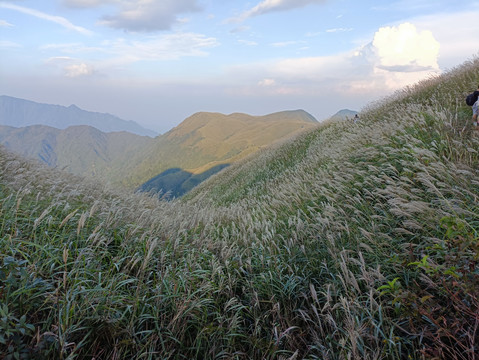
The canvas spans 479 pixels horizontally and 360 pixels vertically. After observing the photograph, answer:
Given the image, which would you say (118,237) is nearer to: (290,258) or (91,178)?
(290,258)

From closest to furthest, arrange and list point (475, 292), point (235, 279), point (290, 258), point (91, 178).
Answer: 1. point (475, 292)
2. point (235, 279)
3. point (290, 258)
4. point (91, 178)

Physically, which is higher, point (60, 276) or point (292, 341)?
point (60, 276)

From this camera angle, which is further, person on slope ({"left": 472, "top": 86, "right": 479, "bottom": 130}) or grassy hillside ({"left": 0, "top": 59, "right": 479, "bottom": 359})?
person on slope ({"left": 472, "top": 86, "right": 479, "bottom": 130})

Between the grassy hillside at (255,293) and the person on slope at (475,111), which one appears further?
the person on slope at (475,111)

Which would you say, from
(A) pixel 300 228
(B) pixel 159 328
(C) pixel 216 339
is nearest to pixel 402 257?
(A) pixel 300 228

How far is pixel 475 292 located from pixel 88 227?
4635 mm

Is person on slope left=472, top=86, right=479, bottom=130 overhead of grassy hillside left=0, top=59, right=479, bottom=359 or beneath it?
overhead

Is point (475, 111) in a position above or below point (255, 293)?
above

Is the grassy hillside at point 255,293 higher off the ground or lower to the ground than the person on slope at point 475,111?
lower

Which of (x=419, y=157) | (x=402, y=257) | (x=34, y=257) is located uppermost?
(x=419, y=157)

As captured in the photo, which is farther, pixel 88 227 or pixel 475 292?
pixel 88 227

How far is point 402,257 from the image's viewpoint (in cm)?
350

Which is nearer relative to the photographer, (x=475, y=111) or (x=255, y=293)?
(x=255, y=293)

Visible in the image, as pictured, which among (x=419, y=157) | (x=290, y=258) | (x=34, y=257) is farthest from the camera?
(x=419, y=157)
